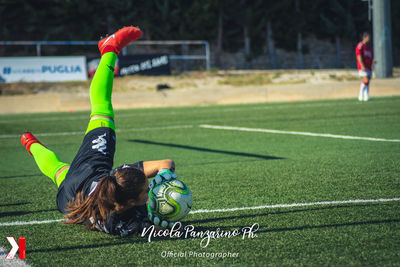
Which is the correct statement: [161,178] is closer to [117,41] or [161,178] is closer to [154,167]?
[154,167]

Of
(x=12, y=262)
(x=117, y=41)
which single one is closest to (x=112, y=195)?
(x=12, y=262)

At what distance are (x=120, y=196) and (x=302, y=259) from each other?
1.36m

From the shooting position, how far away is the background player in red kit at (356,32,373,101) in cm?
1525

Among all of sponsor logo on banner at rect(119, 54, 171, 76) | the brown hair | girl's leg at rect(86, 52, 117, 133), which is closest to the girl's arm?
the brown hair

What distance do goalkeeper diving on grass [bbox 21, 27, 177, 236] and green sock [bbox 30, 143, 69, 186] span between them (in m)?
0.01

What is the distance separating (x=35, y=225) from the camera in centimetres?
387

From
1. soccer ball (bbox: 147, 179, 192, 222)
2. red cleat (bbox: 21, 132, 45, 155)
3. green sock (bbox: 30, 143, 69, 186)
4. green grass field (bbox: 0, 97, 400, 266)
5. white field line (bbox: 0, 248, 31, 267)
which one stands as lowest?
green grass field (bbox: 0, 97, 400, 266)

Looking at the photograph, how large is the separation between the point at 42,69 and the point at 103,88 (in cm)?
1481

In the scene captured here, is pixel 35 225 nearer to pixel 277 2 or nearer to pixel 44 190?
pixel 44 190

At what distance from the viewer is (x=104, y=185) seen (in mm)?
3426

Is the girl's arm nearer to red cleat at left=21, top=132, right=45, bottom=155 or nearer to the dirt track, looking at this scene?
red cleat at left=21, top=132, right=45, bottom=155

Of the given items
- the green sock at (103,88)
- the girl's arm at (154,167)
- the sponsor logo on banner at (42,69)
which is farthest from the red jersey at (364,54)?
the girl's arm at (154,167)

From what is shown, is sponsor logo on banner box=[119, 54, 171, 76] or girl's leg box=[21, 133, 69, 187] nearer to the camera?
girl's leg box=[21, 133, 69, 187]

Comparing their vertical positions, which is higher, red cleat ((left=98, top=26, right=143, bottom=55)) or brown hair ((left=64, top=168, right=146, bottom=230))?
red cleat ((left=98, top=26, right=143, bottom=55))
